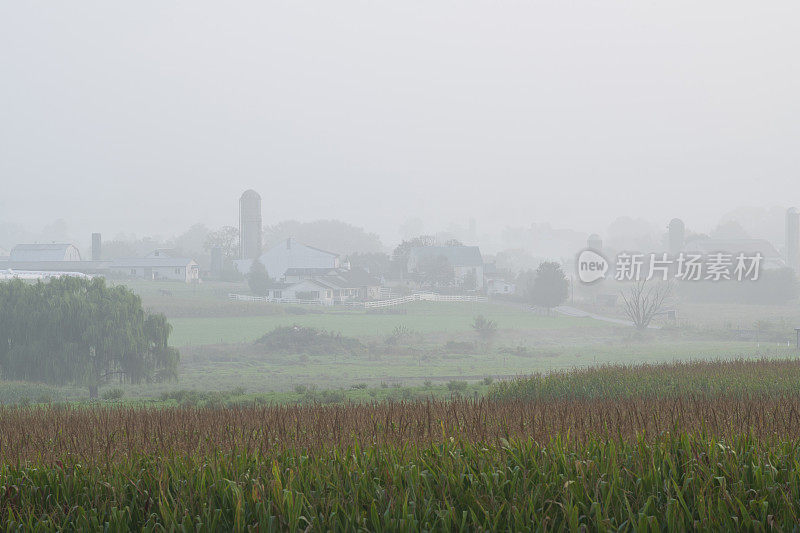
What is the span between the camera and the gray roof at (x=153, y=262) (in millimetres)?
111250

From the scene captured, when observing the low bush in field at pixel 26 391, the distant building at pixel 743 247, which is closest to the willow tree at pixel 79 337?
the low bush in field at pixel 26 391

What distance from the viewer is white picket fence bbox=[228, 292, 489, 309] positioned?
90125 millimetres

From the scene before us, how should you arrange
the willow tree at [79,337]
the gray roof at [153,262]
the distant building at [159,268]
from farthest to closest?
the gray roof at [153,262]
the distant building at [159,268]
the willow tree at [79,337]

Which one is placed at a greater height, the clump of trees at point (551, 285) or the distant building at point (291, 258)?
the distant building at point (291, 258)

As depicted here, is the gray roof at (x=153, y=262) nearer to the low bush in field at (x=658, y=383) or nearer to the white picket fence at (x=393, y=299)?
the white picket fence at (x=393, y=299)

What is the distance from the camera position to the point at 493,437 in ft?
25.4

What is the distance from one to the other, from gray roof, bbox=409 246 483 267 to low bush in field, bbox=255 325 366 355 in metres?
41.3

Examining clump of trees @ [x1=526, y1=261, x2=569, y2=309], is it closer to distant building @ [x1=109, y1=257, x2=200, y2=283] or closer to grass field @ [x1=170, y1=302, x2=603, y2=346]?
grass field @ [x1=170, y1=302, x2=603, y2=346]

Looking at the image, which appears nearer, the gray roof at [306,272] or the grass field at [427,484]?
the grass field at [427,484]

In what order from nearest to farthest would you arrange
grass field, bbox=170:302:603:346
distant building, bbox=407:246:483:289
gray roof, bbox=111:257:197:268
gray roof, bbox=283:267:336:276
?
grass field, bbox=170:302:603:346
gray roof, bbox=283:267:336:276
distant building, bbox=407:246:483:289
gray roof, bbox=111:257:197:268

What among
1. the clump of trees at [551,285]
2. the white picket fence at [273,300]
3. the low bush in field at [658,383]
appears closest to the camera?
the low bush in field at [658,383]

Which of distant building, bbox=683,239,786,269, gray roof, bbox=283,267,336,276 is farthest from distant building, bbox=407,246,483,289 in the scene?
distant building, bbox=683,239,786,269

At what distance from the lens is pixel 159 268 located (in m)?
111

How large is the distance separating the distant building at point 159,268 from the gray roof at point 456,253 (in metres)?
32.3
